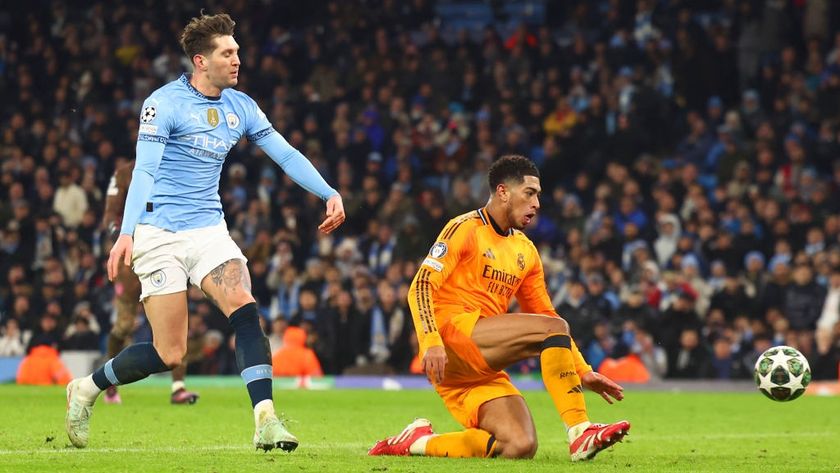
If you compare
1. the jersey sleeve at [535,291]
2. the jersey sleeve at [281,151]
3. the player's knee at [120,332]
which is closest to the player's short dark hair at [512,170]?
the jersey sleeve at [535,291]

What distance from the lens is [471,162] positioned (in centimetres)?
2228

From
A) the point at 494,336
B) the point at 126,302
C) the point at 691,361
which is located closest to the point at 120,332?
the point at 126,302

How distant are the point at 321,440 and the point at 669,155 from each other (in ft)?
45.0

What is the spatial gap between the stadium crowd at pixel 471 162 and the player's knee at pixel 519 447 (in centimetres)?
1076

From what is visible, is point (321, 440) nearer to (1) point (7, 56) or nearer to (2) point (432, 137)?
(2) point (432, 137)

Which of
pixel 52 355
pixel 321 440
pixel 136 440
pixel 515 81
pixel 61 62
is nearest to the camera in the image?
pixel 136 440

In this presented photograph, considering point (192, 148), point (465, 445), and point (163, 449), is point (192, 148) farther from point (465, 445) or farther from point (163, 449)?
point (465, 445)

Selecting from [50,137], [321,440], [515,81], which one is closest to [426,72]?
[515,81]

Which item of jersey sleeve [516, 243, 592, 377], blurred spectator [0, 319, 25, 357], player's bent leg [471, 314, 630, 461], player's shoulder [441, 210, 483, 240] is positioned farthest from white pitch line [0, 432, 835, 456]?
blurred spectator [0, 319, 25, 357]

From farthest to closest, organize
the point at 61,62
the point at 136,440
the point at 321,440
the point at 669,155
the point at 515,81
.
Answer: the point at 61,62 → the point at 515,81 → the point at 669,155 → the point at 321,440 → the point at 136,440

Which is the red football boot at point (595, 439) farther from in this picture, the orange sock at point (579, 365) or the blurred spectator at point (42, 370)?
the blurred spectator at point (42, 370)

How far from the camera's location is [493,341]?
7629 millimetres

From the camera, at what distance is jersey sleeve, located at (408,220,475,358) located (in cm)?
733

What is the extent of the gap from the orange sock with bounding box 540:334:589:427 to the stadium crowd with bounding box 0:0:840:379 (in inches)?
426
